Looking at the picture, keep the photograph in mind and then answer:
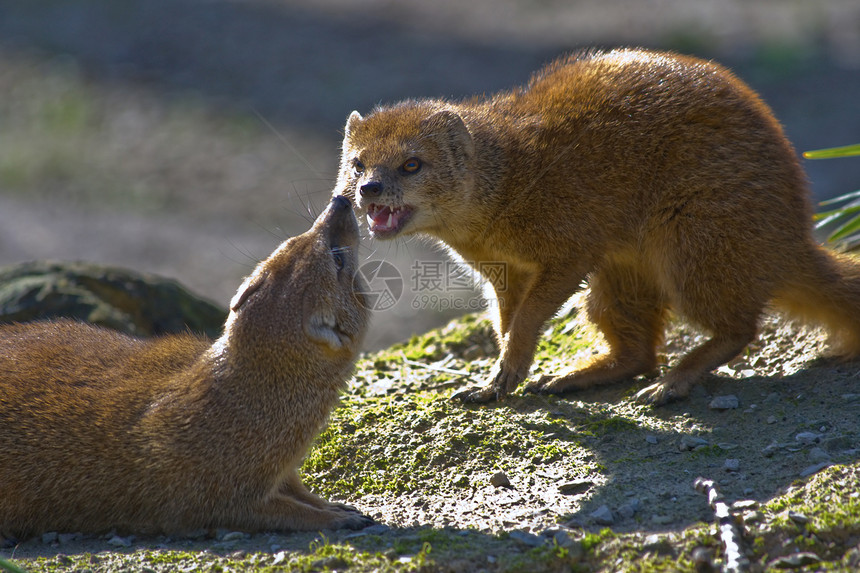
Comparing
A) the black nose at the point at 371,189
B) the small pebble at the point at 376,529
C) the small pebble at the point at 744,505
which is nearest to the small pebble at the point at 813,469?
the small pebble at the point at 744,505

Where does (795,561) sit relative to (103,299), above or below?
below

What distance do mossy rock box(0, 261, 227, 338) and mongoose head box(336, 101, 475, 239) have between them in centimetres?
147

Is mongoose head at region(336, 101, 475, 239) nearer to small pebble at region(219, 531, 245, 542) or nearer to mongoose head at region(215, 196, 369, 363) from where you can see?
mongoose head at region(215, 196, 369, 363)

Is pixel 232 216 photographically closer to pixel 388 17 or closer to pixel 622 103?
pixel 388 17

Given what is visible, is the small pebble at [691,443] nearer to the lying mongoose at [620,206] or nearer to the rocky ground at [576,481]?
the rocky ground at [576,481]

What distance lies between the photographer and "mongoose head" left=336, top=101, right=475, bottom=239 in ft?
19.0

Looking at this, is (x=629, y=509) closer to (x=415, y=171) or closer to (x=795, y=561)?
(x=795, y=561)

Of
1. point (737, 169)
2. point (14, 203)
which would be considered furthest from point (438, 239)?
point (14, 203)

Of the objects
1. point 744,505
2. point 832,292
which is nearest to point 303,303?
point 744,505

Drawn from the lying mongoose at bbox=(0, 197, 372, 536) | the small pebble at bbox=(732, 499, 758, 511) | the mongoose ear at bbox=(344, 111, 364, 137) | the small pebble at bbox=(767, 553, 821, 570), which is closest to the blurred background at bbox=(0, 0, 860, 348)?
the mongoose ear at bbox=(344, 111, 364, 137)

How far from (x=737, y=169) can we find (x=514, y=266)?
1479mm

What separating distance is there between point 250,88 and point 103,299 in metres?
9.06

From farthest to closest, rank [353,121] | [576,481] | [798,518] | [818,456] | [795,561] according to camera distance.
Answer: [353,121]
[576,481]
[818,456]
[798,518]
[795,561]

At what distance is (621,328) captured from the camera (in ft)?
19.3
